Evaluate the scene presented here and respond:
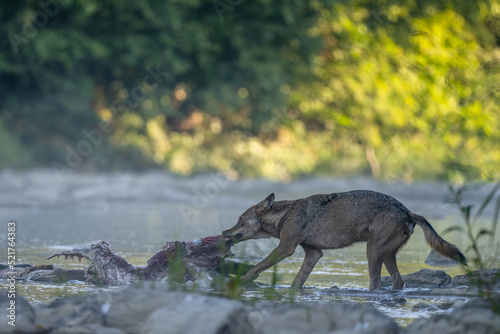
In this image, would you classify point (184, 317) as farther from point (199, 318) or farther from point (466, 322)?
point (466, 322)

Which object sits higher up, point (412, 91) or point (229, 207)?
point (412, 91)

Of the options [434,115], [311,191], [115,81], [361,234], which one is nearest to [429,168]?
[434,115]

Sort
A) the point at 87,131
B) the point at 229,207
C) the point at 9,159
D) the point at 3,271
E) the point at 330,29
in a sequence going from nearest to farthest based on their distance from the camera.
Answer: the point at 3,271 → the point at 229,207 → the point at 9,159 → the point at 87,131 → the point at 330,29

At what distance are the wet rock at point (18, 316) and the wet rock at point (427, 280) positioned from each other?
3.47 m

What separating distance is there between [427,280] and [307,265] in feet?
3.37

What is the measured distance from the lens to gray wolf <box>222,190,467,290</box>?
6.79 metres

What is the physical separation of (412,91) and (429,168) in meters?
2.15

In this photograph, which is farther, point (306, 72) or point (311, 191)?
point (306, 72)

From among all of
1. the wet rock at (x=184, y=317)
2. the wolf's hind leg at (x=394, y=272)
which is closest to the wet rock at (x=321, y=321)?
the wet rock at (x=184, y=317)

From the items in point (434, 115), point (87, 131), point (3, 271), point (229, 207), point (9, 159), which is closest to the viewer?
point (3, 271)

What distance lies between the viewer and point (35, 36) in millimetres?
18766

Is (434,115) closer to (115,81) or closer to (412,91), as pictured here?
Result: (412,91)

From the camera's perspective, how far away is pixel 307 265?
6.98 m

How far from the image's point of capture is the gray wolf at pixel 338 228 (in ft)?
22.3
